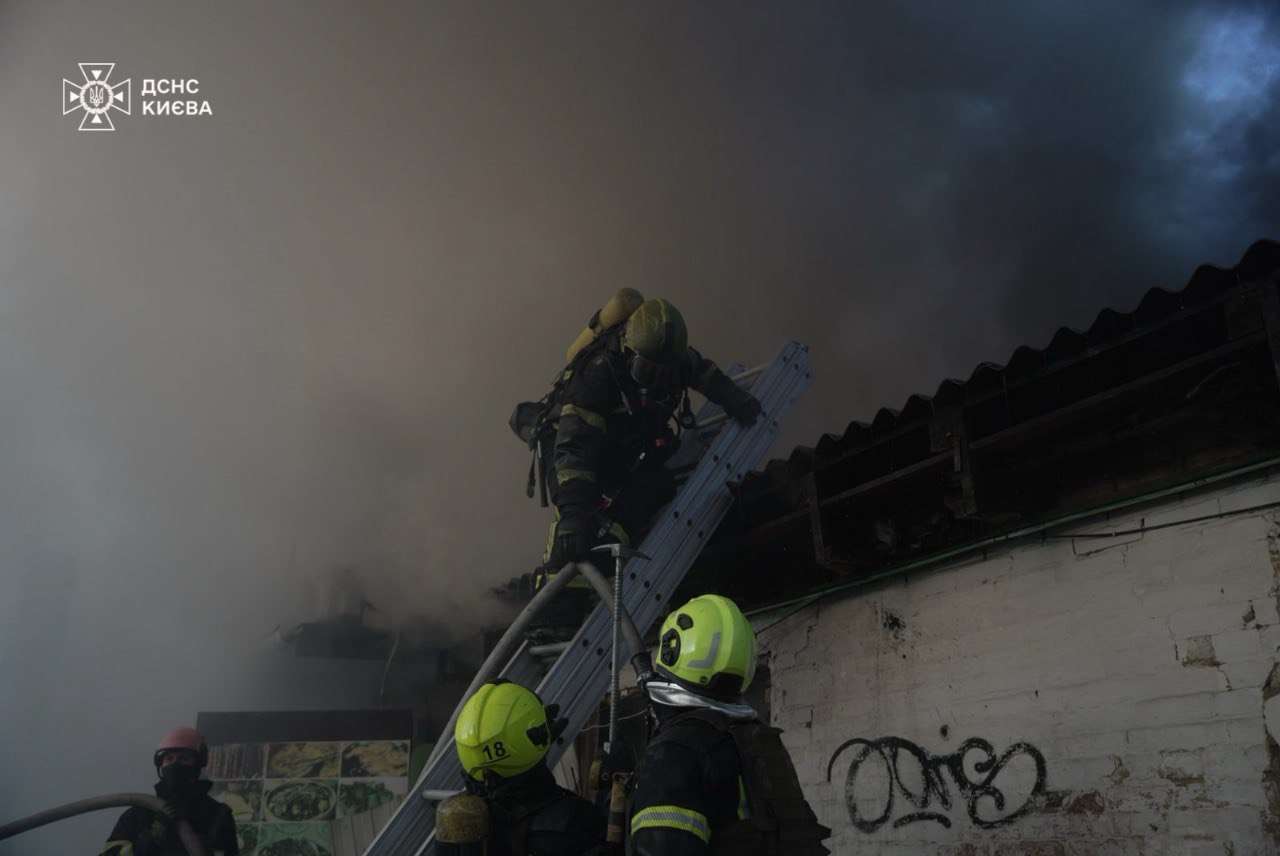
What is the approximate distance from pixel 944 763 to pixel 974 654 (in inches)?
22.5

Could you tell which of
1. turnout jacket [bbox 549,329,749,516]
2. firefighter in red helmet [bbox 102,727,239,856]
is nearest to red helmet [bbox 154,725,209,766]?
firefighter in red helmet [bbox 102,727,239,856]

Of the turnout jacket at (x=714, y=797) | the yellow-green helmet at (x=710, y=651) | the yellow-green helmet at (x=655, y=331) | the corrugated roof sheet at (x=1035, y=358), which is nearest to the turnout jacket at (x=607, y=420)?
the yellow-green helmet at (x=655, y=331)

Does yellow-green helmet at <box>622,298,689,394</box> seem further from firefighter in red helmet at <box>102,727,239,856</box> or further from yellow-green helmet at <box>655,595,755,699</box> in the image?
firefighter in red helmet at <box>102,727,239,856</box>

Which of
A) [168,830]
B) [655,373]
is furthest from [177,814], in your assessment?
[655,373]

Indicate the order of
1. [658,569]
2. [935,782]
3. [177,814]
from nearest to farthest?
[935,782]
[658,569]
[177,814]

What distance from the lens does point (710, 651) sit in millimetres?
2928

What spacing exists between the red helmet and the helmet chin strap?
12.3 feet

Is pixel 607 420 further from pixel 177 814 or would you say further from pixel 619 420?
pixel 177 814

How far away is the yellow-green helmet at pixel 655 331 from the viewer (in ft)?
16.5

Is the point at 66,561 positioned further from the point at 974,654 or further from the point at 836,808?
the point at 974,654

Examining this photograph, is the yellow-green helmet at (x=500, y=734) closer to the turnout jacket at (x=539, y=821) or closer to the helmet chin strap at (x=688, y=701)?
the turnout jacket at (x=539, y=821)

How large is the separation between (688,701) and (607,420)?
2.69m

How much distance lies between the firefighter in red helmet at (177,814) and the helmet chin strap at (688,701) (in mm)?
3731

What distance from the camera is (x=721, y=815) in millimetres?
2658
